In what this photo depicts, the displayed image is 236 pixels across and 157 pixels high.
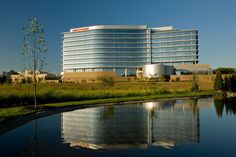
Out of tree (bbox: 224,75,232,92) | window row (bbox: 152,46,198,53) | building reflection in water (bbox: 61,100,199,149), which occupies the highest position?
window row (bbox: 152,46,198,53)

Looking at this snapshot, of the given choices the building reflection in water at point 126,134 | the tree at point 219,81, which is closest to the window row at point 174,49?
the tree at point 219,81

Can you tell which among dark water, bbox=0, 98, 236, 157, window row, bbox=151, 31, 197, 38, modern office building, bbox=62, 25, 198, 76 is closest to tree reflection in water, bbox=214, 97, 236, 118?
dark water, bbox=0, 98, 236, 157

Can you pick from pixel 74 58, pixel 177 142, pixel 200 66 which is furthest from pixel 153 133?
pixel 74 58

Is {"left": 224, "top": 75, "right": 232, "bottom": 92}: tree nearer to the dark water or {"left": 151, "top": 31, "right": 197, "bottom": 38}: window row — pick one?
the dark water

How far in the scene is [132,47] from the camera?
174 m

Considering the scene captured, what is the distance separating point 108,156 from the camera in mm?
14070

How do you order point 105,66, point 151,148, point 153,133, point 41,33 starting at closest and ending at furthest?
point 151,148 → point 153,133 → point 41,33 → point 105,66

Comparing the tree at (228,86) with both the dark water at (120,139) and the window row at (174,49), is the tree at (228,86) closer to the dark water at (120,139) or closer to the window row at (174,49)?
the dark water at (120,139)

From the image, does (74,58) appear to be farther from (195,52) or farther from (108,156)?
(108,156)

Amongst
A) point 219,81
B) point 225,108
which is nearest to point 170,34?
point 219,81

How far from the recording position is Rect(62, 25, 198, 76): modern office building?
557 ft

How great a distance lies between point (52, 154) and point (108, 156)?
9.61ft

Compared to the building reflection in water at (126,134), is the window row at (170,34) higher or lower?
higher

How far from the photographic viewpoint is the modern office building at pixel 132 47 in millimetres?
169625
